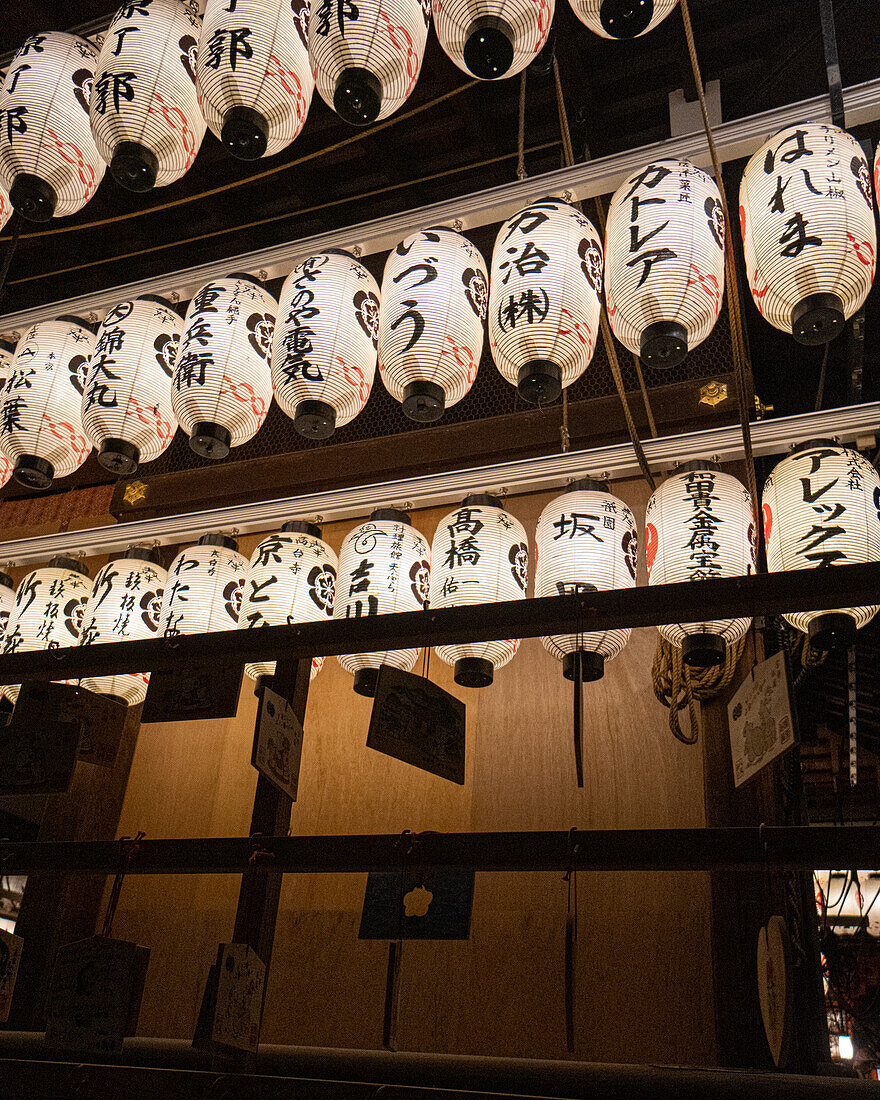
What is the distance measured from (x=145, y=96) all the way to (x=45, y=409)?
5.70 ft

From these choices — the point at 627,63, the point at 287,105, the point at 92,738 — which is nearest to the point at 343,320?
the point at 287,105

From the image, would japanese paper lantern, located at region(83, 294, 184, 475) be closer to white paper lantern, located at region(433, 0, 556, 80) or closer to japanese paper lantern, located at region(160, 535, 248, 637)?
japanese paper lantern, located at region(160, 535, 248, 637)

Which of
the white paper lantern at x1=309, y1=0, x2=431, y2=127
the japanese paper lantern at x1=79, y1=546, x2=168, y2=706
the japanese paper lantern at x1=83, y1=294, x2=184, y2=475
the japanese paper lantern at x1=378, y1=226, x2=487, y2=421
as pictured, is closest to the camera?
the white paper lantern at x1=309, y1=0, x2=431, y2=127

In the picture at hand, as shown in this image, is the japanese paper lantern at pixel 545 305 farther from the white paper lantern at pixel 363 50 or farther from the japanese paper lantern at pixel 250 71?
the japanese paper lantern at pixel 250 71

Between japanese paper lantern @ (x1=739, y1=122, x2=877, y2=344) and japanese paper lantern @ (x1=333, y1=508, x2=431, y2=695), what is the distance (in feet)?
7.13

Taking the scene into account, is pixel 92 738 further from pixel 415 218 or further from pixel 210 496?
pixel 210 496

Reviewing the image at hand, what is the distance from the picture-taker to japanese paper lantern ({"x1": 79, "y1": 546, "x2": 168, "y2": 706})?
511cm

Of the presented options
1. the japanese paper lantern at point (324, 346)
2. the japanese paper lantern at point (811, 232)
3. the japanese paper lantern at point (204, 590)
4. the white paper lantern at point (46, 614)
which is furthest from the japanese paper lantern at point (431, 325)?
the white paper lantern at point (46, 614)

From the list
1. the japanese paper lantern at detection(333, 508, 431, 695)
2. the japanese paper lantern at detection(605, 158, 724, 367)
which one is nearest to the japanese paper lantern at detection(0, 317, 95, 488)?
the japanese paper lantern at detection(333, 508, 431, 695)

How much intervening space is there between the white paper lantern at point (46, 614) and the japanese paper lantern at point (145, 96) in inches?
107

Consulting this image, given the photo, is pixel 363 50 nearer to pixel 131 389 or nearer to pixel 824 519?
pixel 131 389

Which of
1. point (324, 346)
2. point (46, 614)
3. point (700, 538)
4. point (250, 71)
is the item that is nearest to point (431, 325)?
point (324, 346)

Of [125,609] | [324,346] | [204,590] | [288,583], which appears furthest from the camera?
[125,609]

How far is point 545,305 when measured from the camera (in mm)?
3691
